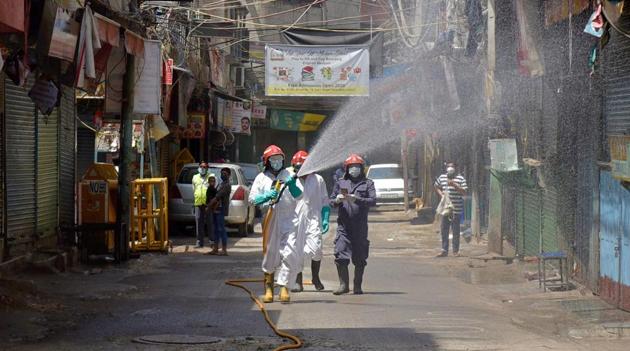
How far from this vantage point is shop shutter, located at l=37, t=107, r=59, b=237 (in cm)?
1536

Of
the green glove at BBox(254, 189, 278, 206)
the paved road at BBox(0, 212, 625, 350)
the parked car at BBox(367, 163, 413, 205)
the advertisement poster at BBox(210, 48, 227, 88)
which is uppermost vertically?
the advertisement poster at BBox(210, 48, 227, 88)

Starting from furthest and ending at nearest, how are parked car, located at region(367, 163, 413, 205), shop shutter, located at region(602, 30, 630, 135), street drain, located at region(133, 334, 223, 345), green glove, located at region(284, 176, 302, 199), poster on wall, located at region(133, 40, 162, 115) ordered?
parked car, located at region(367, 163, 413, 205), poster on wall, located at region(133, 40, 162, 115), green glove, located at region(284, 176, 302, 199), shop shutter, located at region(602, 30, 630, 135), street drain, located at region(133, 334, 223, 345)

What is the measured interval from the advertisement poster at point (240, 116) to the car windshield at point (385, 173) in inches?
247

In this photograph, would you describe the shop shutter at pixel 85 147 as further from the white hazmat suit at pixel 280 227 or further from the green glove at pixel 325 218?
the white hazmat suit at pixel 280 227

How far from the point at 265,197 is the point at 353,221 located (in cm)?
159

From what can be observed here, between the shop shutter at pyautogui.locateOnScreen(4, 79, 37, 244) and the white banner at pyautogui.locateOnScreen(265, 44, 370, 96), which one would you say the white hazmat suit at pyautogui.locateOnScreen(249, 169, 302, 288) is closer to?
the shop shutter at pyautogui.locateOnScreen(4, 79, 37, 244)

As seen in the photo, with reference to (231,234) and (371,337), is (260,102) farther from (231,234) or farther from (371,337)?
(371,337)

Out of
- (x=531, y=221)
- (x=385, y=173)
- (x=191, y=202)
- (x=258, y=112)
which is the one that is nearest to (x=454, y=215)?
(x=531, y=221)

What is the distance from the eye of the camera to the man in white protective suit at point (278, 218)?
475 inches

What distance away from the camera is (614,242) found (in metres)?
11.6

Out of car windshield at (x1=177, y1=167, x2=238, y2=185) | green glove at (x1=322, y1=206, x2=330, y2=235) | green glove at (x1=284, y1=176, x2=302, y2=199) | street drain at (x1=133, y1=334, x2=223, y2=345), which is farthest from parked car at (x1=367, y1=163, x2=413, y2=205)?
street drain at (x1=133, y1=334, x2=223, y2=345)

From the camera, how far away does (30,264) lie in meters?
13.7

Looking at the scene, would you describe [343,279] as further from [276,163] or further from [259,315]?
[259,315]

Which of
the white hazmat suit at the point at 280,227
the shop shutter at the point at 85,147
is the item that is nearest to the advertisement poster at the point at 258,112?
the shop shutter at the point at 85,147
